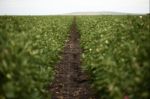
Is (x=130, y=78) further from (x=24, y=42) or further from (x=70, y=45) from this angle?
(x=70, y=45)

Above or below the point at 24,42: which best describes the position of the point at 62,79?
below

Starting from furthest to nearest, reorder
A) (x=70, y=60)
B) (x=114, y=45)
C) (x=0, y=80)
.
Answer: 1. (x=70, y=60)
2. (x=114, y=45)
3. (x=0, y=80)

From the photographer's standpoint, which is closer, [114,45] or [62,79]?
[114,45]

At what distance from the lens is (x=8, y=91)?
4.79m

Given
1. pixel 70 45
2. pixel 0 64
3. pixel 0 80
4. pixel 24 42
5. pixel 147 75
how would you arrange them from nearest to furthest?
pixel 147 75
pixel 0 64
pixel 0 80
pixel 24 42
pixel 70 45

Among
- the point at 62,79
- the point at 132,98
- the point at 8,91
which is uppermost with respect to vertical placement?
the point at 8,91

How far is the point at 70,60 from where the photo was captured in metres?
12.9

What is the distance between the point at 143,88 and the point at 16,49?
2.44 meters

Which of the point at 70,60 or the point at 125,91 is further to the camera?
the point at 70,60

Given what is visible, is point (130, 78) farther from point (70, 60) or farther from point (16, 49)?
point (70, 60)

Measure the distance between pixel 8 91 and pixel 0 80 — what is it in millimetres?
814

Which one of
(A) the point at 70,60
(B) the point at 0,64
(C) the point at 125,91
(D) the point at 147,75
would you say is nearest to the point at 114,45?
(C) the point at 125,91

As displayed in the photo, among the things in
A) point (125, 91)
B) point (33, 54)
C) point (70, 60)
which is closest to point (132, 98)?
point (125, 91)

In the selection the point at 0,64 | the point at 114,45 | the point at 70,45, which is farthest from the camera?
the point at 70,45
